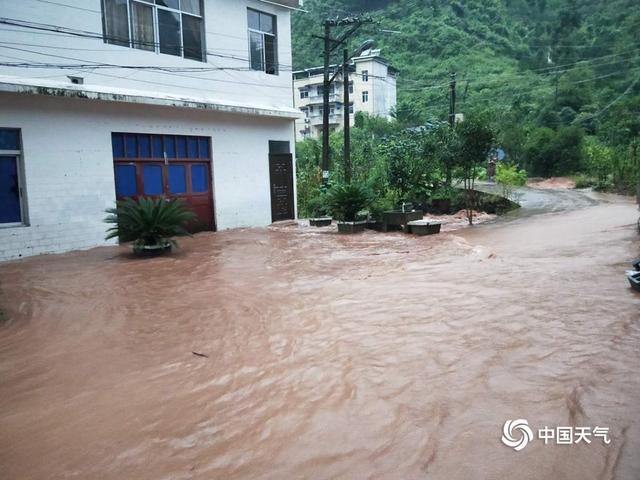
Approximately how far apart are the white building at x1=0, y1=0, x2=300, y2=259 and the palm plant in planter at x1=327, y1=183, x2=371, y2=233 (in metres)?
2.98

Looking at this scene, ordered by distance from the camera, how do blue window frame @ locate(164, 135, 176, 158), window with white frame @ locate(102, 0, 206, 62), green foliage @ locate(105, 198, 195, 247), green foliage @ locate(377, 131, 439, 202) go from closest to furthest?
1. green foliage @ locate(105, 198, 195, 247)
2. window with white frame @ locate(102, 0, 206, 62)
3. blue window frame @ locate(164, 135, 176, 158)
4. green foliage @ locate(377, 131, 439, 202)

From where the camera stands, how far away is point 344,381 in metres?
4.25

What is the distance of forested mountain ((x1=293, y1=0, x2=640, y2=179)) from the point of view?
3947 centimetres

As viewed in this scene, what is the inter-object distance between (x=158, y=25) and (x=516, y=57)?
48.3 meters

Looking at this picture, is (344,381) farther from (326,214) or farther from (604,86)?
(604,86)

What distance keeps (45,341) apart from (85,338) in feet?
1.25

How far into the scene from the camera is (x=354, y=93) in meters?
60.4

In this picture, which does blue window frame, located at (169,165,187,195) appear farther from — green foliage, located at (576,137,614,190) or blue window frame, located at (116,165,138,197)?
green foliage, located at (576,137,614,190)

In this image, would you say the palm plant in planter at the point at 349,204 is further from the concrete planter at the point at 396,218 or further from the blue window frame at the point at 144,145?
the blue window frame at the point at 144,145

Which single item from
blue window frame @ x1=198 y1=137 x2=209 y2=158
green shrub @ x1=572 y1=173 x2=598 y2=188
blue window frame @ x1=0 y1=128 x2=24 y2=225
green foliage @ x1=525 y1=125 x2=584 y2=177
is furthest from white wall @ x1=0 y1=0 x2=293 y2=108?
green foliage @ x1=525 y1=125 x2=584 y2=177

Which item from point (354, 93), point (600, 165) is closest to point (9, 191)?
point (600, 165)

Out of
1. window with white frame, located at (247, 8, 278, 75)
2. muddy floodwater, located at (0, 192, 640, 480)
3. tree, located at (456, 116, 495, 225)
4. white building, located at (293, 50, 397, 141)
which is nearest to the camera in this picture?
muddy floodwater, located at (0, 192, 640, 480)

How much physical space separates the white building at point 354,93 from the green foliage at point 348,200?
3980 centimetres

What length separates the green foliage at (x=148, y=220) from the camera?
1080 cm
